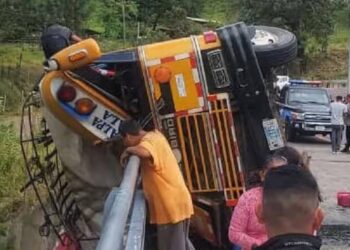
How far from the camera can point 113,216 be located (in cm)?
343

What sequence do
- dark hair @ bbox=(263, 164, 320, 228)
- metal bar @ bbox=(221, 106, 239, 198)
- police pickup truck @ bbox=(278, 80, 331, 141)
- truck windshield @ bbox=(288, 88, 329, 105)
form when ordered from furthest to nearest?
truck windshield @ bbox=(288, 88, 329, 105) < police pickup truck @ bbox=(278, 80, 331, 141) < metal bar @ bbox=(221, 106, 239, 198) < dark hair @ bbox=(263, 164, 320, 228)

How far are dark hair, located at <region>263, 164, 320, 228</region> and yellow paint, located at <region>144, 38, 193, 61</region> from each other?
3.97m

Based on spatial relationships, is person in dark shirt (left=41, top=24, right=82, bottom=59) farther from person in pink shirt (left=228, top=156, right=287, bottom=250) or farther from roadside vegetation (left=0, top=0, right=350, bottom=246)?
roadside vegetation (left=0, top=0, right=350, bottom=246)

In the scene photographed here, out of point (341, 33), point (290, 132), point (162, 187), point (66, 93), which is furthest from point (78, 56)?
point (341, 33)

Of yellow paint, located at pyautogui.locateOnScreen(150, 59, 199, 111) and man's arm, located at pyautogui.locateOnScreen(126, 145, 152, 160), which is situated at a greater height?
yellow paint, located at pyautogui.locateOnScreen(150, 59, 199, 111)

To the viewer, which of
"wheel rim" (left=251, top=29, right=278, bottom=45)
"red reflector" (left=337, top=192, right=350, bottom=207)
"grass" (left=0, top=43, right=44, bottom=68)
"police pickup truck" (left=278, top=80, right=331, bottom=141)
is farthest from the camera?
"grass" (left=0, top=43, right=44, bottom=68)

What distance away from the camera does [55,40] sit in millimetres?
7285

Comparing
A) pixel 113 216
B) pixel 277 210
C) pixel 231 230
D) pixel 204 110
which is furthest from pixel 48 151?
pixel 277 210

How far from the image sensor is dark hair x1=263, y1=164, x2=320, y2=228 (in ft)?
9.05

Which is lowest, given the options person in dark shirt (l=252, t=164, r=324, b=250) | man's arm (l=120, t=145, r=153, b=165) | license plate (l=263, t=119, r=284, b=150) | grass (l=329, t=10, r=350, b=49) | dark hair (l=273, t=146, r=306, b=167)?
grass (l=329, t=10, r=350, b=49)

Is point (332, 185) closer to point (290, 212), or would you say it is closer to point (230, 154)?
point (230, 154)

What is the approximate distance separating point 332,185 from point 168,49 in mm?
7879

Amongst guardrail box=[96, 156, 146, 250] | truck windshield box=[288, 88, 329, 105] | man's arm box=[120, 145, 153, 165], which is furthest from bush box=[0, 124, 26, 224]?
truck windshield box=[288, 88, 329, 105]

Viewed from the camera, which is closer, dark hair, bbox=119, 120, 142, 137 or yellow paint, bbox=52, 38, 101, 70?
dark hair, bbox=119, 120, 142, 137
